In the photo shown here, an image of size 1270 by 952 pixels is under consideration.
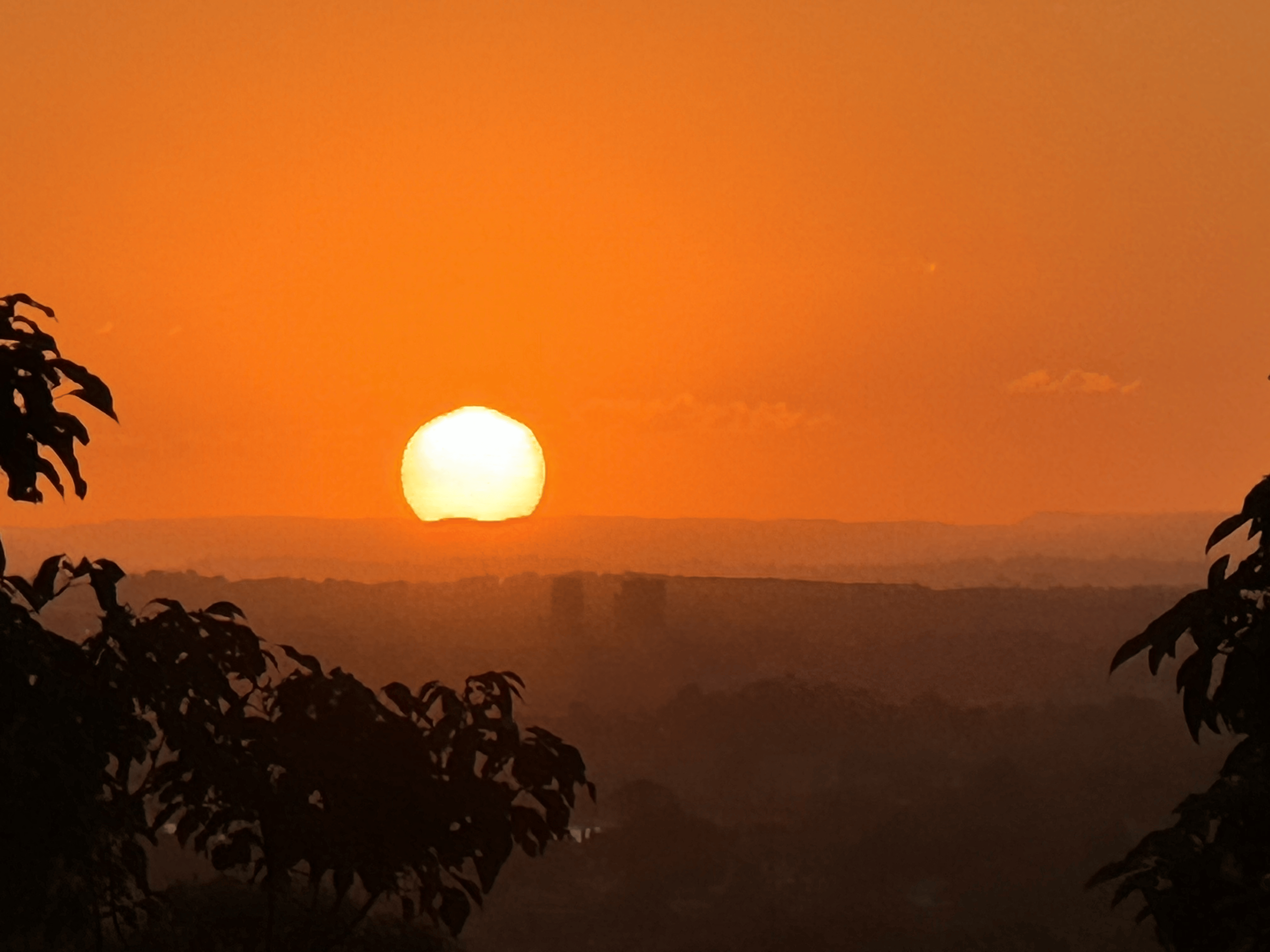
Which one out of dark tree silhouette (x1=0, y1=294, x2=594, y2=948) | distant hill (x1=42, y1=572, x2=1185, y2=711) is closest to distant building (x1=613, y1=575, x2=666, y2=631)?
distant hill (x1=42, y1=572, x2=1185, y2=711)

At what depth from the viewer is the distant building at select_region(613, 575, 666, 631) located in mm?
131625

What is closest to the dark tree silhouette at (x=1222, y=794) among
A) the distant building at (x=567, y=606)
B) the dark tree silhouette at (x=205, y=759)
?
the dark tree silhouette at (x=205, y=759)

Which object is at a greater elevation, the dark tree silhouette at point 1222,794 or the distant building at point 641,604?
the dark tree silhouette at point 1222,794

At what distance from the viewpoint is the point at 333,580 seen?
112125 mm

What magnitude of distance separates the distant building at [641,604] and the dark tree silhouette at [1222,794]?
121 metres

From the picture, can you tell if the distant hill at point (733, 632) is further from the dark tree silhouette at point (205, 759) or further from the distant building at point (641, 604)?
the dark tree silhouette at point (205, 759)

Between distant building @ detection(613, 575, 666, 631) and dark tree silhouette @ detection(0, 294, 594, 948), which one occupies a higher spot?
dark tree silhouette @ detection(0, 294, 594, 948)

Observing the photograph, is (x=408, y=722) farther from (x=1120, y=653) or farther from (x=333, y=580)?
(x=333, y=580)

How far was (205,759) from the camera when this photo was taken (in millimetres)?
11023

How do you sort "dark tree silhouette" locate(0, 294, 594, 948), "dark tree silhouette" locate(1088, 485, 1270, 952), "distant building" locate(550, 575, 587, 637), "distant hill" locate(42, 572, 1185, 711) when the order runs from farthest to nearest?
"distant building" locate(550, 575, 587, 637), "distant hill" locate(42, 572, 1185, 711), "dark tree silhouette" locate(0, 294, 594, 948), "dark tree silhouette" locate(1088, 485, 1270, 952)

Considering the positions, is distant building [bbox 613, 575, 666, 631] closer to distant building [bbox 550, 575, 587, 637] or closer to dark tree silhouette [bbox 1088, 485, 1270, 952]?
distant building [bbox 550, 575, 587, 637]

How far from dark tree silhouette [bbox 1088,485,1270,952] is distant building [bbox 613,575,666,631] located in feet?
397

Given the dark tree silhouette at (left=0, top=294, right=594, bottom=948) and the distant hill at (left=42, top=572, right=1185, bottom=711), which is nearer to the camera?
the dark tree silhouette at (left=0, top=294, right=594, bottom=948)

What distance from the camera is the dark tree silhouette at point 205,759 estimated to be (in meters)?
9.58
